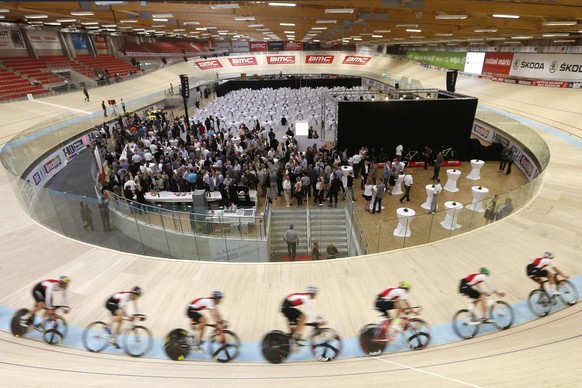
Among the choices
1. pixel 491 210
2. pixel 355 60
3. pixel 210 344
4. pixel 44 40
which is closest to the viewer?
pixel 210 344

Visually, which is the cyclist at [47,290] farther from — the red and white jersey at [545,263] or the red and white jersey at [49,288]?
the red and white jersey at [545,263]

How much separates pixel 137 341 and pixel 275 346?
79.5 inches

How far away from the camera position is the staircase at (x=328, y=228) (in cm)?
1045

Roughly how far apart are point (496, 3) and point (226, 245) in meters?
8.46

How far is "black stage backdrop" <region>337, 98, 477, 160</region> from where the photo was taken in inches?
580

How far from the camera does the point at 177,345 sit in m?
4.63

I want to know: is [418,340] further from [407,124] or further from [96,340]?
[407,124]

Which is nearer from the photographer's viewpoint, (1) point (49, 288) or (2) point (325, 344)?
(2) point (325, 344)

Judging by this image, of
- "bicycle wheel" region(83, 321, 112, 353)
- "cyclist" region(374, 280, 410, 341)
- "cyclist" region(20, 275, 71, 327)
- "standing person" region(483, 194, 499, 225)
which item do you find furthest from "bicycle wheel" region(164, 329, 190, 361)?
"standing person" region(483, 194, 499, 225)

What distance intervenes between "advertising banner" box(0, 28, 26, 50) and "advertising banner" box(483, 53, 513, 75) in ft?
123

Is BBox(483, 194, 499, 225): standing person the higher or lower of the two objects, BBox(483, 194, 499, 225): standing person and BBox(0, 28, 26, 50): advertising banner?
the lower

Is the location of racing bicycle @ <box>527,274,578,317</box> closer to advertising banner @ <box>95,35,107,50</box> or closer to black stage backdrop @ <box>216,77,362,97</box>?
black stage backdrop @ <box>216,77,362,97</box>

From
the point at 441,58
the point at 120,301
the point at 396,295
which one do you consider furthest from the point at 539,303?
the point at 441,58

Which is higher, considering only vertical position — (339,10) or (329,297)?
(339,10)
